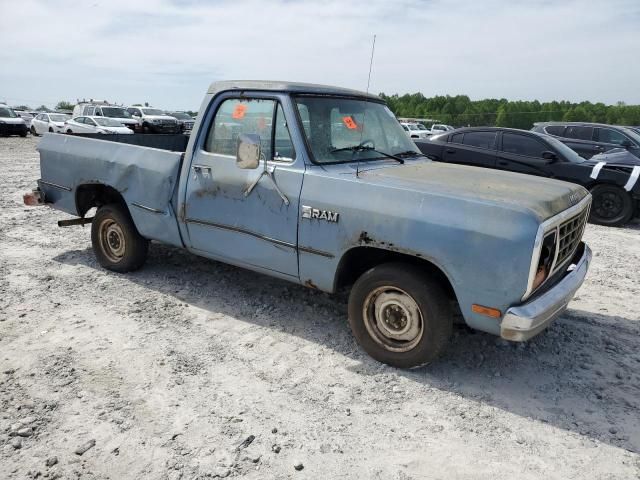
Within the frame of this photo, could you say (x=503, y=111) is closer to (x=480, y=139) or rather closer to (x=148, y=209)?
(x=480, y=139)

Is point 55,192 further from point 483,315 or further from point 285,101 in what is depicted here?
point 483,315

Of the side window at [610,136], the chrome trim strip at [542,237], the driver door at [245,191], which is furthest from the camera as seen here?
the side window at [610,136]

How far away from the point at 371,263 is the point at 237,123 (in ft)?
5.31

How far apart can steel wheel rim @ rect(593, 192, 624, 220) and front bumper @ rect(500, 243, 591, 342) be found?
19.5 ft

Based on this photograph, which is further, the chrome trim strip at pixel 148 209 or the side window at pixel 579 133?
the side window at pixel 579 133

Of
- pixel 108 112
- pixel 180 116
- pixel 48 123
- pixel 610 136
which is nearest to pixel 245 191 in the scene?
pixel 610 136

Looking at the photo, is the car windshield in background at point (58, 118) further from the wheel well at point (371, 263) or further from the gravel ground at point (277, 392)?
the wheel well at point (371, 263)

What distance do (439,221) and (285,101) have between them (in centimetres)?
160

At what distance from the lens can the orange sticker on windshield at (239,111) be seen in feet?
13.8

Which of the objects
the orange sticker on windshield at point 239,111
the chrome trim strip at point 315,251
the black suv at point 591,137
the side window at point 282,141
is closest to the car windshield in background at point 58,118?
the black suv at point 591,137

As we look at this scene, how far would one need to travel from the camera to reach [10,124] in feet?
82.7

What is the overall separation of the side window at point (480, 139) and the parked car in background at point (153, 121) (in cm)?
1878

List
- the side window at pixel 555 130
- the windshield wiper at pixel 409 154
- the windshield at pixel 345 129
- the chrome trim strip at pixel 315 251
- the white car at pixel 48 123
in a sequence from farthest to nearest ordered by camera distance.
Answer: the white car at pixel 48 123 < the side window at pixel 555 130 < the windshield wiper at pixel 409 154 < the windshield at pixel 345 129 < the chrome trim strip at pixel 315 251

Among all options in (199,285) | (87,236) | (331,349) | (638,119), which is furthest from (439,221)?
(638,119)
